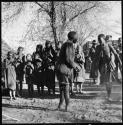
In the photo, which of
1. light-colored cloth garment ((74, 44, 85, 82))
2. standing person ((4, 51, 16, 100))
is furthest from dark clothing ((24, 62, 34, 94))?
light-colored cloth garment ((74, 44, 85, 82))

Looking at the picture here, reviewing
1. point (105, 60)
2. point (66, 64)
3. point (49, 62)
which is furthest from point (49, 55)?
point (66, 64)

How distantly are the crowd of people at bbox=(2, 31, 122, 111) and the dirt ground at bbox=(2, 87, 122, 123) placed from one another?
52cm

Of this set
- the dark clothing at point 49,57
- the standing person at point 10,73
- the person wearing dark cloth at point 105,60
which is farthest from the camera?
the dark clothing at point 49,57

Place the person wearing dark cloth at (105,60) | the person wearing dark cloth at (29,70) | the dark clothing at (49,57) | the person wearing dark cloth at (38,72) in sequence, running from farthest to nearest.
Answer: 1. the person wearing dark cloth at (29,70)
2. the person wearing dark cloth at (38,72)
3. the dark clothing at (49,57)
4. the person wearing dark cloth at (105,60)

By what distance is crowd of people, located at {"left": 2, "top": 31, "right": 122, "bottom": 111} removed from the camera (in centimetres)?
930

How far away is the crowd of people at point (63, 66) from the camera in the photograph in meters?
9.30

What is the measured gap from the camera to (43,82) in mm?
13875

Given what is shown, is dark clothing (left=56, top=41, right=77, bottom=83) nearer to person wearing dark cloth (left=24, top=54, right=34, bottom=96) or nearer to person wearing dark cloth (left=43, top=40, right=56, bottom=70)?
person wearing dark cloth (left=43, top=40, right=56, bottom=70)

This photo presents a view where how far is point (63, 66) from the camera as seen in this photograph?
927 cm

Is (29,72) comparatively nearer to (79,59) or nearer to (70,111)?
(79,59)

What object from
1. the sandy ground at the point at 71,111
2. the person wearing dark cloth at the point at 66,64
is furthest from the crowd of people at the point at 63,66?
the sandy ground at the point at 71,111

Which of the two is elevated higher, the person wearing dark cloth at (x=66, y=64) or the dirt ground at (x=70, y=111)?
the person wearing dark cloth at (x=66, y=64)

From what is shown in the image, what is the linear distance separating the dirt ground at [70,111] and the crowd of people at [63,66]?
1.70 ft

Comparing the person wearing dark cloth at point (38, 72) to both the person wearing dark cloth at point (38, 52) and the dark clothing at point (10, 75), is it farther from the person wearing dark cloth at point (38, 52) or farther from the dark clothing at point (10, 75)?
the dark clothing at point (10, 75)
